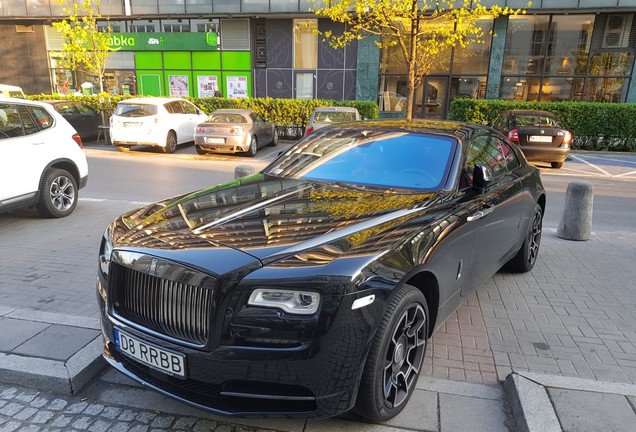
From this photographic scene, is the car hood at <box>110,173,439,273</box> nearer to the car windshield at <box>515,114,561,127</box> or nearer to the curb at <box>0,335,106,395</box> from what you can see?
the curb at <box>0,335,106,395</box>

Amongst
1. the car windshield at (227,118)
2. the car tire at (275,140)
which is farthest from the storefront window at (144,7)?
the car windshield at (227,118)

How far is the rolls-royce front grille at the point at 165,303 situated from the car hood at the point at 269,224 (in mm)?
134

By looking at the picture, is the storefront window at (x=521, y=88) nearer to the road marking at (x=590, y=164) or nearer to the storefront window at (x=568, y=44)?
the storefront window at (x=568, y=44)

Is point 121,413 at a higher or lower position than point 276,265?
lower

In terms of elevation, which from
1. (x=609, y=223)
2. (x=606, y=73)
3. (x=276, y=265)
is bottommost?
(x=609, y=223)

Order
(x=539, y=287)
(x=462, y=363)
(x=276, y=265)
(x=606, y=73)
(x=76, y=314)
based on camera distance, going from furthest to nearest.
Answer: (x=606, y=73) → (x=539, y=287) → (x=76, y=314) → (x=462, y=363) → (x=276, y=265)

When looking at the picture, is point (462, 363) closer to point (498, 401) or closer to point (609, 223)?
point (498, 401)

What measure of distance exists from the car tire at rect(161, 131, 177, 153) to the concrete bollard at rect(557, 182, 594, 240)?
39.6ft

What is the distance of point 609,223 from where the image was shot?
7.70 m

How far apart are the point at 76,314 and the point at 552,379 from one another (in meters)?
3.69

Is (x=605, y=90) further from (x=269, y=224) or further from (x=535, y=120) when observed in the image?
(x=269, y=224)

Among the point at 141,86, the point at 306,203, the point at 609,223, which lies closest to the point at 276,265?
the point at 306,203

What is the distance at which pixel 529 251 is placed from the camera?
5152mm

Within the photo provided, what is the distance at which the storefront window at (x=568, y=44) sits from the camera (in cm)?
2095
